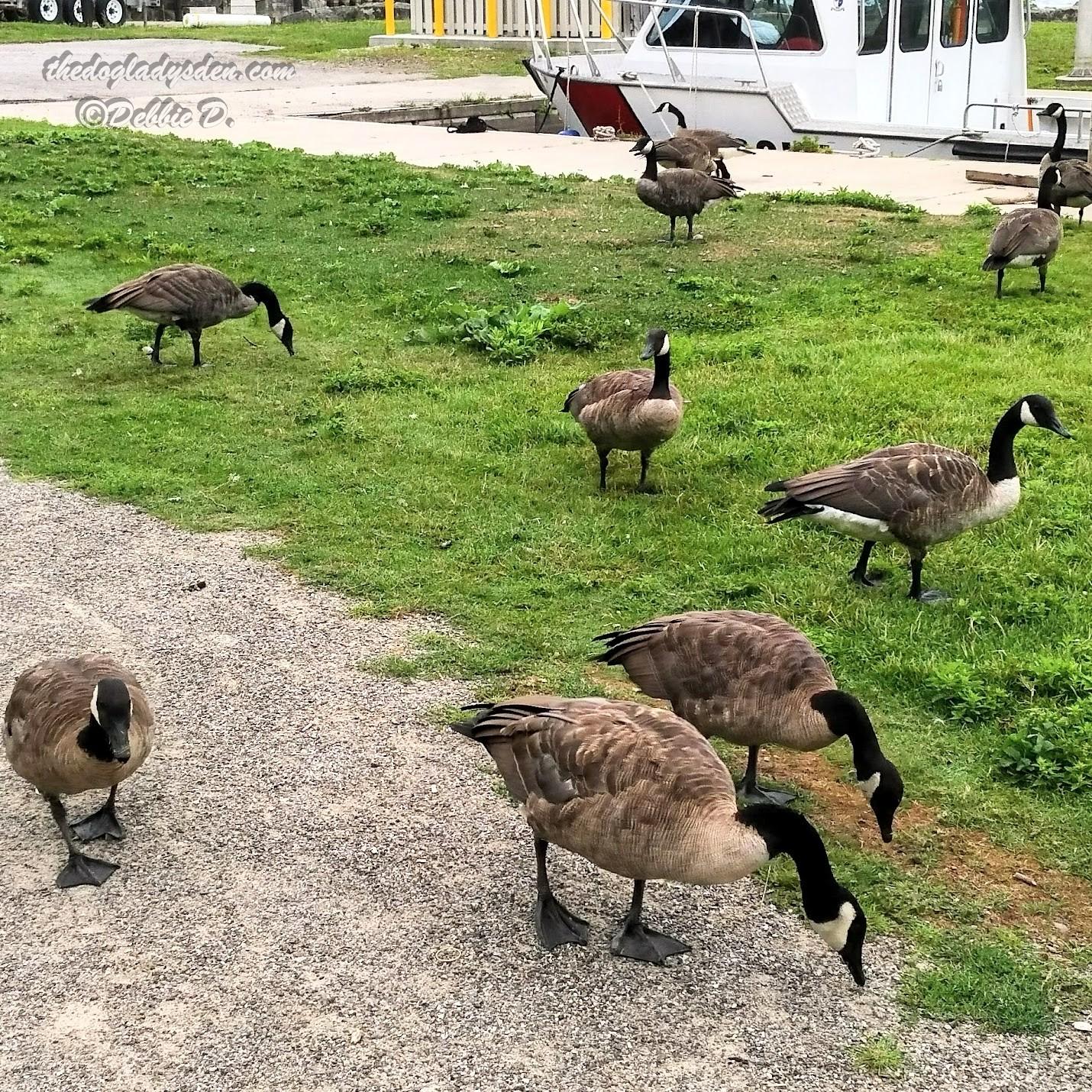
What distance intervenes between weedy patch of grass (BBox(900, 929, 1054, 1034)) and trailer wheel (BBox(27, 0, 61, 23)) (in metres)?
42.8

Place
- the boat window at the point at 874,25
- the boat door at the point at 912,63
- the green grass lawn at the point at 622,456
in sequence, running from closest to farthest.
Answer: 1. the green grass lawn at the point at 622,456
2. the boat window at the point at 874,25
3. the boat door at the point at 912,63

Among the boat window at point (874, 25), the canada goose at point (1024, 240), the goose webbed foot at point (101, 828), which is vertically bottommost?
the goose webbed foot at point (101, 828)

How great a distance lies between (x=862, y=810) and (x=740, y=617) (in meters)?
0.82

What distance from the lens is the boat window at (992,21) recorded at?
2094 cm

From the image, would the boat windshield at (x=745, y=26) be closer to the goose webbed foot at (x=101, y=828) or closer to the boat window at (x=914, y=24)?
the boat window at (x=914, y=24)

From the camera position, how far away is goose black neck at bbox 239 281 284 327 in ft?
33.0

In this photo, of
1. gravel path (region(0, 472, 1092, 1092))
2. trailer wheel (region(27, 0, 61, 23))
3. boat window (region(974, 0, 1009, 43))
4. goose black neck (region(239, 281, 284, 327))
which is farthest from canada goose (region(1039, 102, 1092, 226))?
trailer wheel (region(27, 0, 61, 23))

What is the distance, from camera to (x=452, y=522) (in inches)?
287

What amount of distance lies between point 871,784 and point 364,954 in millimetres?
1735

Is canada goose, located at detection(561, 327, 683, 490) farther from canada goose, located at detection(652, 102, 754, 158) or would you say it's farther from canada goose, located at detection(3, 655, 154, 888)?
canada goose, located at detection(652, 102, 754, 158)

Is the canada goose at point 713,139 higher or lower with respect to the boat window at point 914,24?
lower

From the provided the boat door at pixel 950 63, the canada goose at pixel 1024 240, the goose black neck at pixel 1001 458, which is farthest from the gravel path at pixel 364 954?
the boat door at pixel 950 63

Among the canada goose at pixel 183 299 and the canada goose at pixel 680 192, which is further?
the canada goose at pixel 680 192

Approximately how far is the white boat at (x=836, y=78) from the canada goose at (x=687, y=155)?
403 centimetres
